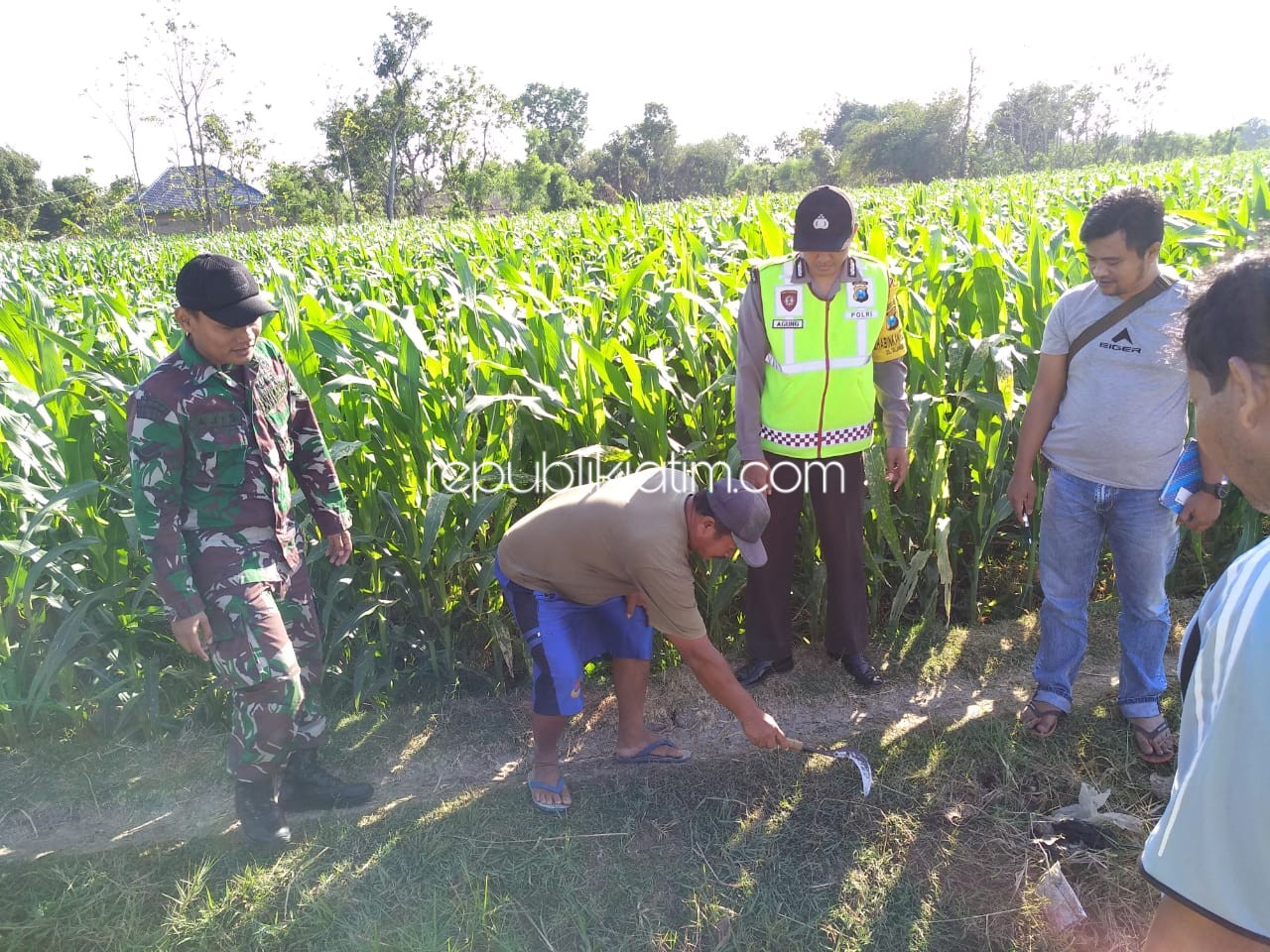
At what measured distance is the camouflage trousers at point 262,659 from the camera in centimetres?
218

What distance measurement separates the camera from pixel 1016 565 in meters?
3.56

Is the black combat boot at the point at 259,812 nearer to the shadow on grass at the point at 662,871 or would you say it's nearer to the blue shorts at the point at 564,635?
the shadow on grass at the point at 662,871

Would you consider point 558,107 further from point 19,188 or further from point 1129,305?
point 1129,305

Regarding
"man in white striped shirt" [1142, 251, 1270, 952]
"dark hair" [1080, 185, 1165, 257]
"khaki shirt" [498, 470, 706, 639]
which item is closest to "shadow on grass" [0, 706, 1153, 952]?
"khaki shirt" [498, 470, 706, 639]

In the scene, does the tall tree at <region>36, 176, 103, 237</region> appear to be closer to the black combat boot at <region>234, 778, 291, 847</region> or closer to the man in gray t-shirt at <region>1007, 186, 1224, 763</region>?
the black combat boot at <region>234, 778, 291, 847</region>

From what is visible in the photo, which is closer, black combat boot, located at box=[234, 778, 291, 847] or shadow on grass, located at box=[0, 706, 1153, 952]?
shadow on grass, located at box=[0, 706, 1153, 952]

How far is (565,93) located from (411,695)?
79.7 m

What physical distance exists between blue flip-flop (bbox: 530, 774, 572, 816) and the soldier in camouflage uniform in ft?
2.25

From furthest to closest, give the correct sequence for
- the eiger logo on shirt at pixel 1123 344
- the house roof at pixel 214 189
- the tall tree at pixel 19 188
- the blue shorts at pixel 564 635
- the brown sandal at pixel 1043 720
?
the tall tree at pixel 19 188, the house roof at pixel 214 189, the brown sandal at pixel 1043 720, the blue shorts at pixel 564 635, the eiger logo on shirt at pixel 1123 344

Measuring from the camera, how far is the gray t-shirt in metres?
2.25

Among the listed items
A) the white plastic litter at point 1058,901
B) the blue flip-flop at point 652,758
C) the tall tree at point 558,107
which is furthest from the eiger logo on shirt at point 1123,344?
the tall tree at point 558,107

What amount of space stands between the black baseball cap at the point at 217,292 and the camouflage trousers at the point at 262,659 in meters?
0.70

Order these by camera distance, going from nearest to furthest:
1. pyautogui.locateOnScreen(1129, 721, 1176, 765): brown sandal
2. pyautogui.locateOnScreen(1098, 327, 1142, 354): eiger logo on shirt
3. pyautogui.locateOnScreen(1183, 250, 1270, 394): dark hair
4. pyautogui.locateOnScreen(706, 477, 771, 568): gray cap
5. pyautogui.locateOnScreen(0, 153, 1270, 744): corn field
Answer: pyautogui.locateOnScreen(1183, 250, 1270, 394): dark hair < pyautogui.locateOnScreen(706, 477, 771, 568): gray cap < pyautogui.locateOnScreen(1098, 327, 1142, 354): eiger logo on shirt < pyautogui.locateOnScreen(1129, 721, 1176, 765): brown sandal < pyautogui.locateOnScreen(0, 153, 1270, 744): corn field

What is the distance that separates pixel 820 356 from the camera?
8.55 feet
